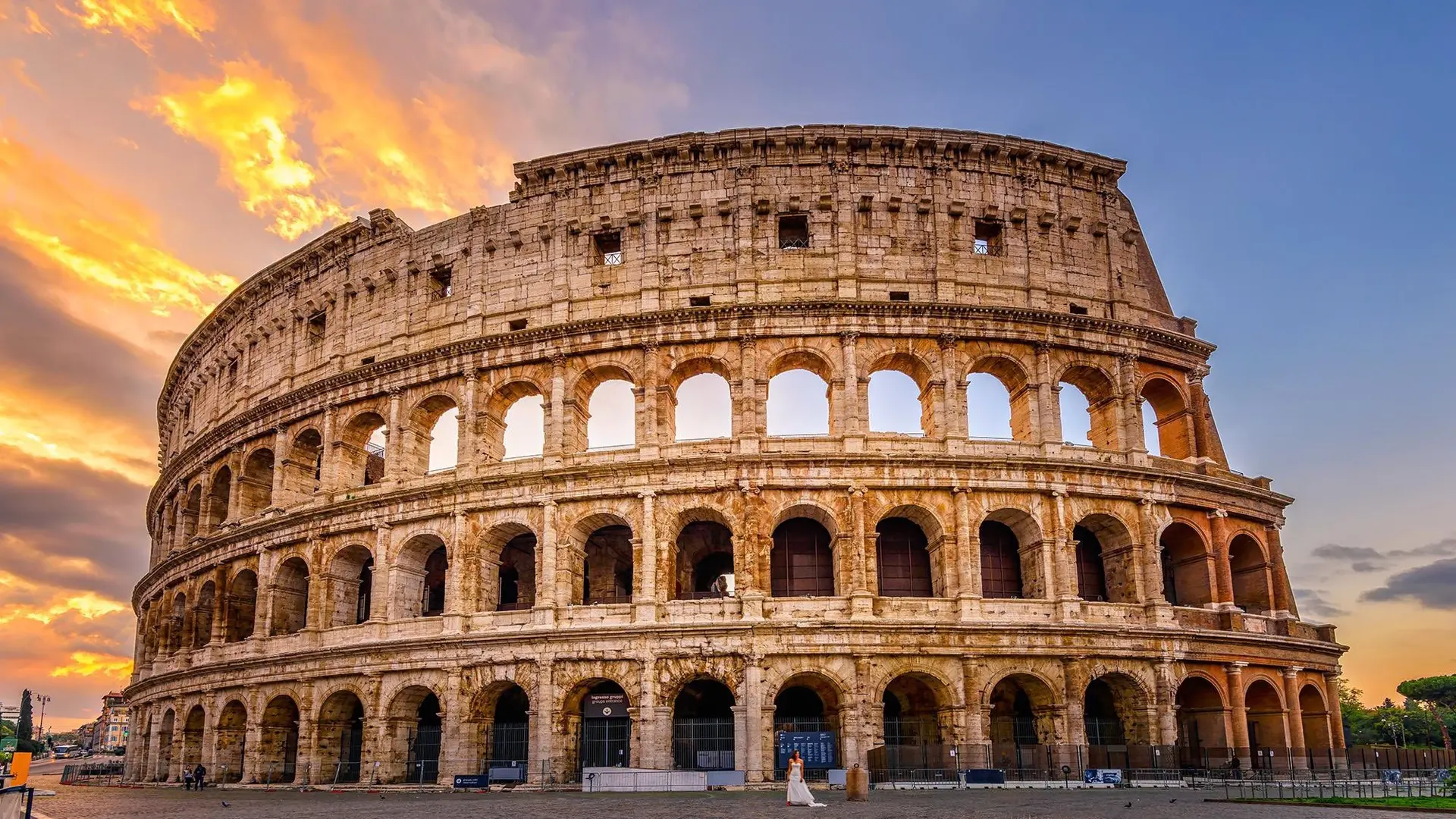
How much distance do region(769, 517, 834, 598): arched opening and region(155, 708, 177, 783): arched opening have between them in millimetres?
22637

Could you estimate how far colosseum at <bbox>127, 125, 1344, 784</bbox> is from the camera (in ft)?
91.1

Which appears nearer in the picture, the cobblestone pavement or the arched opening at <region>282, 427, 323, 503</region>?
the cobblestone pavement

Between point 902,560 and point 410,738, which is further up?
point 902,560

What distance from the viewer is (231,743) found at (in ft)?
113

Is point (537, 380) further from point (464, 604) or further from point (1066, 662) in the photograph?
point (1066, 662)

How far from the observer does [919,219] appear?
31.7m

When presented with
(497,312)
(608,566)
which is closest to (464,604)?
(608,566)

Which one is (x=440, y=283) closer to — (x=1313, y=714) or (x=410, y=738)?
(x=410, y=738)

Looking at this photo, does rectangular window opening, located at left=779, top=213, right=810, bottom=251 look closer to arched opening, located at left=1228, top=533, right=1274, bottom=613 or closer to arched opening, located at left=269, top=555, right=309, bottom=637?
arched opening, located at left=1228, top=533, right=1274, bottom=613

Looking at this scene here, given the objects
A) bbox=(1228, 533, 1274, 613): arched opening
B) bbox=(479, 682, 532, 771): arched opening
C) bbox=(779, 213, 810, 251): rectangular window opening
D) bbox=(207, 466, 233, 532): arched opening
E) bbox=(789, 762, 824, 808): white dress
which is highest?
bbox=(779, 213, 810, 251): rectangular window opening

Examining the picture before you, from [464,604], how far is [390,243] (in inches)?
506

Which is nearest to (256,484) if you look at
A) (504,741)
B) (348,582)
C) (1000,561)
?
(348,582)

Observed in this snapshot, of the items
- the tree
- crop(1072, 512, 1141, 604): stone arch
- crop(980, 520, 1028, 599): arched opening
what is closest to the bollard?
crop(980, 520, 1028, 599): arched opening

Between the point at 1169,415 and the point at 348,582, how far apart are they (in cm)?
2604
